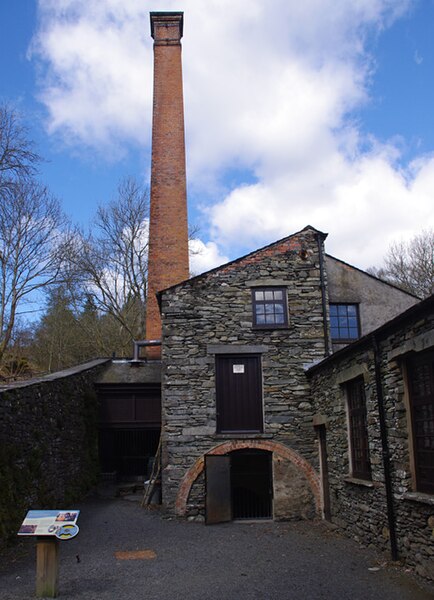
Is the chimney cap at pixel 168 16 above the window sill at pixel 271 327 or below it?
above

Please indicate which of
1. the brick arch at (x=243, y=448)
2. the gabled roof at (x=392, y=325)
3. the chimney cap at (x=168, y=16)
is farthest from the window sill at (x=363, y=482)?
the chimney cap at (x=168, y=16)

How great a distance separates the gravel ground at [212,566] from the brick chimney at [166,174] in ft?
25.6

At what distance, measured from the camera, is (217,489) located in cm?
1191

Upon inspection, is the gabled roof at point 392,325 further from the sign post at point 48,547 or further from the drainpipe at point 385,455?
the sign post at point 48,547

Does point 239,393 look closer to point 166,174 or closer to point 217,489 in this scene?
point 217,489

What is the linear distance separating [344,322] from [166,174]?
8958mm

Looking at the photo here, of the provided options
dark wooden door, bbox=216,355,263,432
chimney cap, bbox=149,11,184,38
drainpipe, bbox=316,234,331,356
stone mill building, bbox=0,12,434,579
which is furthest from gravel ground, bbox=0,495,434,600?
chimney cap, bbox=149,11,184,38

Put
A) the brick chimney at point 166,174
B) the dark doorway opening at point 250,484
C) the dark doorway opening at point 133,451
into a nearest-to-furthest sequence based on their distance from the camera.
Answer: the dark doorway opening at point 250,484
the dark doorway opening at point 133,451
the brick chimney at point 166,174

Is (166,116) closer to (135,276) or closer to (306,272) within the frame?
(135,276)

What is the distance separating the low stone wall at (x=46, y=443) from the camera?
8938mm

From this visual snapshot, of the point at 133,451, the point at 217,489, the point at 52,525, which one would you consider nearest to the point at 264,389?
the point at 217,489

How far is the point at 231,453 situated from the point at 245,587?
5.55m

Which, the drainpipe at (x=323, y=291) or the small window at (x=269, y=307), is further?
the small window at (x=269, y=307)

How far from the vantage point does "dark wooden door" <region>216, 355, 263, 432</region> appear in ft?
41.1
